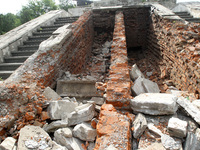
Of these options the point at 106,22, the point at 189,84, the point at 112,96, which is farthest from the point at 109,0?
the point at 112,96

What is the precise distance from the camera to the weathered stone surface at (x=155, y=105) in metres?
2.05

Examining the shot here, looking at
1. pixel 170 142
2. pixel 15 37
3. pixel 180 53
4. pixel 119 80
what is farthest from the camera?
pixel 15 37

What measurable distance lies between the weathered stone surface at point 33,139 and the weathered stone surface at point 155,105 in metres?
1.32

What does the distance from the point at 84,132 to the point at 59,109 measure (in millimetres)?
647

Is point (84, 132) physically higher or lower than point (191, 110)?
lower

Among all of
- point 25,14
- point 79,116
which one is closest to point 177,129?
point 79,116

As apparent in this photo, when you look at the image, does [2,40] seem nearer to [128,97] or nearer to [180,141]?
[128,97]

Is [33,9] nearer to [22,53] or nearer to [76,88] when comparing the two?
[22,53]

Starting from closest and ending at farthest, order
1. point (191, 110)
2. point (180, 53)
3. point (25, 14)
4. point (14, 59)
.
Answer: point (191, 110) → point (180, 53) → point (14, 59) → point (25, 14)

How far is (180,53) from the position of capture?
12.5 feet

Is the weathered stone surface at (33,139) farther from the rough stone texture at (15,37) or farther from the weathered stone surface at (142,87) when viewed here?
the rough stone texture at (15,37)

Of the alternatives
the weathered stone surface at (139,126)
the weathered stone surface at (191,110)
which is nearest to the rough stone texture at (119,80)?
the weathered stone surface at (139,126)

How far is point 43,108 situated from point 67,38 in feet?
8.24

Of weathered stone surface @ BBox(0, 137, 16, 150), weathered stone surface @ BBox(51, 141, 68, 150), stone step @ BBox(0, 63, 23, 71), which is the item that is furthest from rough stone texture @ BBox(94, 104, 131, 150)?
stone step @ BBox(0, 63, 23, 71)
